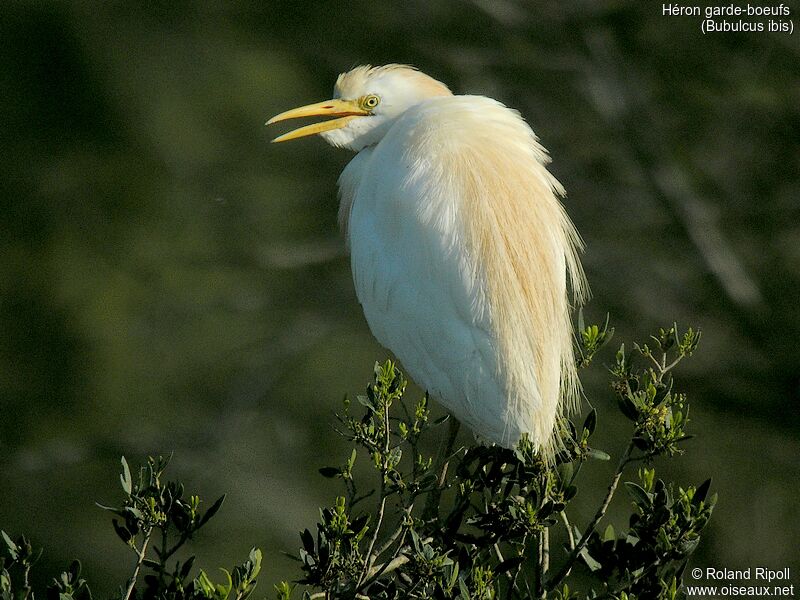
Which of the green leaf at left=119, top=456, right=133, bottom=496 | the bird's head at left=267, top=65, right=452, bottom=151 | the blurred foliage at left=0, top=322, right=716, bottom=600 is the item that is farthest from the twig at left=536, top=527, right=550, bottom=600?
the bird's head at left=267, top=65, right=452, bottom=151

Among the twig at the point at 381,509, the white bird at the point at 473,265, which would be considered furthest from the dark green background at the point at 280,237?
the twig at the point at 381,509

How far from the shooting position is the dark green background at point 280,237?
4.85 m

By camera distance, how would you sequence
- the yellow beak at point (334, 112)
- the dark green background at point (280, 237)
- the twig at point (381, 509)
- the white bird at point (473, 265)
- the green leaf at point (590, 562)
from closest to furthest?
the twig at point (381, 509) < the green leaf at point (590, 562) < the white bird at point (473, 265) < the yellow beak at point (334, 112) < the dark green background at point (280, 237)

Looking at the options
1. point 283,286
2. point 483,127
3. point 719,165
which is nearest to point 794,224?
point 719,165

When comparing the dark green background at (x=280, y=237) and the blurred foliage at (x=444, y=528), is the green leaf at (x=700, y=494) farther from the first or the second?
the dark green background at (x=280, y=237)

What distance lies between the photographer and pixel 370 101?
2.40m

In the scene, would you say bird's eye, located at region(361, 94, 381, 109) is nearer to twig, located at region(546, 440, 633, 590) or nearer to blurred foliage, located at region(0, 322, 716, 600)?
blurred foliage, located at region(0, 322, 716, 600)

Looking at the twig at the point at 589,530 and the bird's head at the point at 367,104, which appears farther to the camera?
the bird's head at the point at 367,104

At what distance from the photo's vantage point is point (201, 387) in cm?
539

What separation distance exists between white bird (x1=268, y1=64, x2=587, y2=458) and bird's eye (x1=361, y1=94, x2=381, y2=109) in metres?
0.18

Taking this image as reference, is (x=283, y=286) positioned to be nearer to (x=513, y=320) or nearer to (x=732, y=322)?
(x=732, y=322)

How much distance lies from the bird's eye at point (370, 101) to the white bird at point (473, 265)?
18 cm

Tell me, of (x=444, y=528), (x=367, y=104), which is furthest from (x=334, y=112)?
(x=444, y=528)

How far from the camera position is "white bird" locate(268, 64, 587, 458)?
1.93 metres
